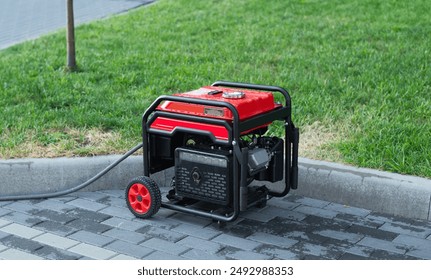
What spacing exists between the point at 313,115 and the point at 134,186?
75.4 inches

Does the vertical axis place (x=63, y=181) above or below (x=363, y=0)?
below

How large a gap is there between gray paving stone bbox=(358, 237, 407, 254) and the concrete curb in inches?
18.5

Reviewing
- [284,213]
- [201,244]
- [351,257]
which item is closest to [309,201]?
[284,213]

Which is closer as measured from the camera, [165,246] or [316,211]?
[165,246]

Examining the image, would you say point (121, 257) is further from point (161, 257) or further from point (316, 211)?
point (316, 211)

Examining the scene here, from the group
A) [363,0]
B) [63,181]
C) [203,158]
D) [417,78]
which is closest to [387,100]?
[417,78]

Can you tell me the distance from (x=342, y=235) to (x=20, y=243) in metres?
2.05

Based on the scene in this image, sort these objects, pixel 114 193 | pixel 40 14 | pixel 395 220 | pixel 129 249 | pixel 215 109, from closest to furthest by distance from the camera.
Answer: pixel 129 249 < pixel 215 109 < pixel 395 220 < pixel 114 193 < pixel 40 14

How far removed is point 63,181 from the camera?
5883 mm

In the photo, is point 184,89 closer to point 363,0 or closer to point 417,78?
point 417,78

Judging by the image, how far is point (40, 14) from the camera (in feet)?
42.7

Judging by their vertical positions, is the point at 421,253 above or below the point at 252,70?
below

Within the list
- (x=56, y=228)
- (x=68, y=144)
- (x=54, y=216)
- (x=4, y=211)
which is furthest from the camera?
(x=68, y=144)

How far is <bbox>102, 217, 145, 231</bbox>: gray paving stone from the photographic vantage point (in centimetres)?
524
